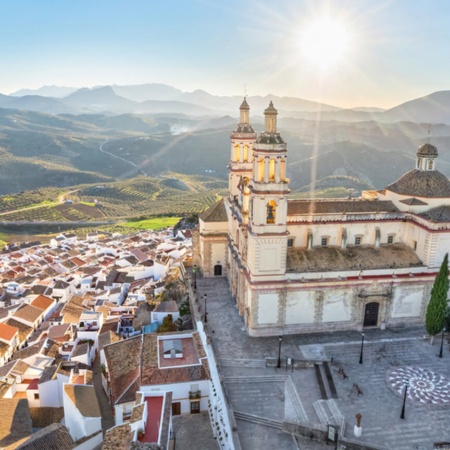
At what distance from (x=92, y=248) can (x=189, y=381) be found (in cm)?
5057

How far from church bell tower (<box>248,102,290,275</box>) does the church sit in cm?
6

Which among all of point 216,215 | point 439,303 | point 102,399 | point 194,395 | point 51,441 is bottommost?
point 102,399

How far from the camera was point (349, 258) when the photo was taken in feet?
100

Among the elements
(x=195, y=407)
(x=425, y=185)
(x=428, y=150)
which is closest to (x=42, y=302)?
(x=195, y=407)

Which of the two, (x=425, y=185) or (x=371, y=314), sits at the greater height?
(x=425, y=185)

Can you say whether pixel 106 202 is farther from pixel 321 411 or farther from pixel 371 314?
pixel 321 411

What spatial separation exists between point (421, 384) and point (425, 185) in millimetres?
13706

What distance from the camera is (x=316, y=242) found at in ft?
104

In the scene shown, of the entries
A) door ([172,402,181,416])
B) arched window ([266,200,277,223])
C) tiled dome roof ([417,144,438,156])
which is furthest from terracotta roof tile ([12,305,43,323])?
tiled dome roof ([417,144,438,156])

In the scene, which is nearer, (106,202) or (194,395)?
(194,395)

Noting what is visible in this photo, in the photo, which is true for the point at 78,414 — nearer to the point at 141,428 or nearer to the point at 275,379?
the point at 141,428

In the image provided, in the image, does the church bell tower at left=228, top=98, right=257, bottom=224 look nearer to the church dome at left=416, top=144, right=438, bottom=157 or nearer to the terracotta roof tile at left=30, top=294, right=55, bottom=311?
the church dome at left=416, top=144, right=438, bottom=157

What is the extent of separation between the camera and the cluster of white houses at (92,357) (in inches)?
968

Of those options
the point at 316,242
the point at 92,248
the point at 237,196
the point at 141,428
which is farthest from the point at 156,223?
Result: the point at 141,428
